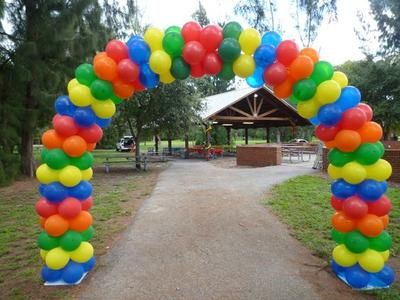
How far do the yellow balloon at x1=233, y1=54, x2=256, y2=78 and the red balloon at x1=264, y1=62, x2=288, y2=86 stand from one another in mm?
207

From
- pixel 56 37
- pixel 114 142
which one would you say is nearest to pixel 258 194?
pixel 56 37

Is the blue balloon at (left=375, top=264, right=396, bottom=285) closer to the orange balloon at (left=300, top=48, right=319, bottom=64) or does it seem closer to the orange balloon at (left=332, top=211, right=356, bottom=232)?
the orange balloon at (left=332, top=211, right=356, bottom=232)

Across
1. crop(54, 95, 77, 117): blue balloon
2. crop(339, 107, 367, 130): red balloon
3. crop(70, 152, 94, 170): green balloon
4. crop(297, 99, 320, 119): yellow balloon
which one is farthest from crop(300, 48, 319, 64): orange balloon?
crop(70, 152, 94, 170): green balloon

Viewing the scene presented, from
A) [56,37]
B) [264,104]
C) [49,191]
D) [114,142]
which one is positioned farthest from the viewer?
[114,142]

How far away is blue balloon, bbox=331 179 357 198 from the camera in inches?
160

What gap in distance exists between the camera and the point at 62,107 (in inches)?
161

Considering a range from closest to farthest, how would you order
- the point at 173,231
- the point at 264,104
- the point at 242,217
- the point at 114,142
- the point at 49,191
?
the point at 49,191, the point at 173,231, the point at 242,217, the point at 264,104, the point at 114,142

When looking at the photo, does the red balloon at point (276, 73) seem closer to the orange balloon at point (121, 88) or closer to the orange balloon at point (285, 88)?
the orange balloon at point (285, 88)

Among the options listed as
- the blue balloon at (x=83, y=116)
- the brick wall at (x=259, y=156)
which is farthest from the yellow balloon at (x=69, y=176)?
the brick wall at (x=259, y=156)

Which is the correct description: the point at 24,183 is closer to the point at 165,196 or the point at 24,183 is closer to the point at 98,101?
the point at 165,196

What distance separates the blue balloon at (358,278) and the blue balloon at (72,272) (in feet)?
10.7

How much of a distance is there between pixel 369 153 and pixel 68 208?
3.62m

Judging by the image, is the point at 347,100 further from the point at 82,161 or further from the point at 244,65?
the point at 82,161

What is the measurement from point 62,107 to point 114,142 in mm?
41263
